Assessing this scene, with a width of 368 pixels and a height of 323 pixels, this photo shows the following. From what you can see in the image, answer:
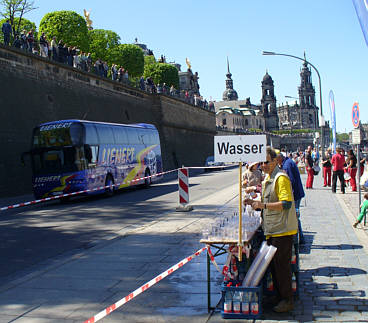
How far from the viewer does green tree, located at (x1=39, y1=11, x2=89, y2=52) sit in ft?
158

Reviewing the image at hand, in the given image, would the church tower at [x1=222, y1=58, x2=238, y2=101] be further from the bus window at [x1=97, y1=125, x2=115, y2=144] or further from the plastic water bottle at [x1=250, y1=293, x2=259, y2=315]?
the plastic water bottle at [x1=250, y1=293, x2=259, y2=315]

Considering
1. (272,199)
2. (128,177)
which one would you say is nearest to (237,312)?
(272,199)

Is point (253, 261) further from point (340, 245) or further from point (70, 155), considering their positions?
point (70, 155)

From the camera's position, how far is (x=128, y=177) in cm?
2478

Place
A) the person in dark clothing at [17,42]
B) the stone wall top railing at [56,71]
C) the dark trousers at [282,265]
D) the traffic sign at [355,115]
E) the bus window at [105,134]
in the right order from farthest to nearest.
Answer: the person in dark clothing at [17,42] < the stone wall top railing at [56,71] < the bus window at [105,134] < the traffic sign at [355,115] < the dark trousers at [282,265]

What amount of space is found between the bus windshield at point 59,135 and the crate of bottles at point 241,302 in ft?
51.3

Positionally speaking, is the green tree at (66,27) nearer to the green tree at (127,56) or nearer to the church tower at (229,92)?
the green tree at (127,56)

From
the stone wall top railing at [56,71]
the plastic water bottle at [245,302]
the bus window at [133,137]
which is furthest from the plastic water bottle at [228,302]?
the stone wall top railing at [56,71]

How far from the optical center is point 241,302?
212 inches

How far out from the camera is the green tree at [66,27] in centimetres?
4828

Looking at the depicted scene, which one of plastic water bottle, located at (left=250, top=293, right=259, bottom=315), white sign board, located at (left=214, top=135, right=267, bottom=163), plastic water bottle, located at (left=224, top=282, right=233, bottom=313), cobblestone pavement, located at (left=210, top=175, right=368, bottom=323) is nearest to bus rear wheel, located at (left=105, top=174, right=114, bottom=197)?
cobblestone pavement, located at (left=210, top=175, right=368, bottom=323)

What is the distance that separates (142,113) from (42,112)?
16.7m

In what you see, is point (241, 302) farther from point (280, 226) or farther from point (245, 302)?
point (280, 226)

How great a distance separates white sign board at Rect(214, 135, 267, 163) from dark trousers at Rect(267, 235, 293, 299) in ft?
3.06
